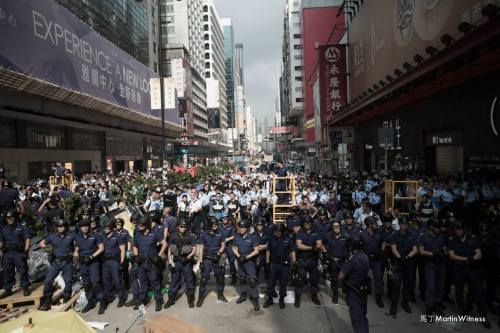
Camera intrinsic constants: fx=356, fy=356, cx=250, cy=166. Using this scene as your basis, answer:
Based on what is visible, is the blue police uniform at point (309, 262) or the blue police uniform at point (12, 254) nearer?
the blue police uniform at point (309, 262)

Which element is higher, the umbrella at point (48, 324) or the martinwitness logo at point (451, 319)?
the umbrella at point (48, 324)

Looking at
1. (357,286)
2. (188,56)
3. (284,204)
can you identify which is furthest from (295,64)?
(357,286)

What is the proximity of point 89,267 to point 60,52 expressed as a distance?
72.1 ft

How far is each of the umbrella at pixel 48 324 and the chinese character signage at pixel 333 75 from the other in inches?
1165

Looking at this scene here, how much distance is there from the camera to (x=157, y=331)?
450 centimetres

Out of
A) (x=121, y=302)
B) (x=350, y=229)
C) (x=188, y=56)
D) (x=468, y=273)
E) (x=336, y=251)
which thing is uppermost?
(x=188, y=56)

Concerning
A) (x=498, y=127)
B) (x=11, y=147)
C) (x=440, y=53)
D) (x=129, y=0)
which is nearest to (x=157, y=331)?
(x=440, y=53)

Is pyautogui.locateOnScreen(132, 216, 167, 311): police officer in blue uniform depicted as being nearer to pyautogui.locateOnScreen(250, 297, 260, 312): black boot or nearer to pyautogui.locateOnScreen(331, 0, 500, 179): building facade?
pyautogui.locateOnScreen(250, 297, 260, 312): black boot

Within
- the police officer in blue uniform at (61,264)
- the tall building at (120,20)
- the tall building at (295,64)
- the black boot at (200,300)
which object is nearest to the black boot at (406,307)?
the black boot at (200,300)

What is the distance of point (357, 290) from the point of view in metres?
5.47

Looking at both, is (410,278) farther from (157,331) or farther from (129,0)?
(129,0)

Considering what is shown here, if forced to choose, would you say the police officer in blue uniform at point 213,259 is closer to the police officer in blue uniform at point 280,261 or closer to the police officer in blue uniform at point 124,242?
the police officer in blue uniform at point 280,261

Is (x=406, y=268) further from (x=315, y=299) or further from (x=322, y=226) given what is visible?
(x=322, y=226)

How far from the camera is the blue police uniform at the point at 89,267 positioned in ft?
24.7
